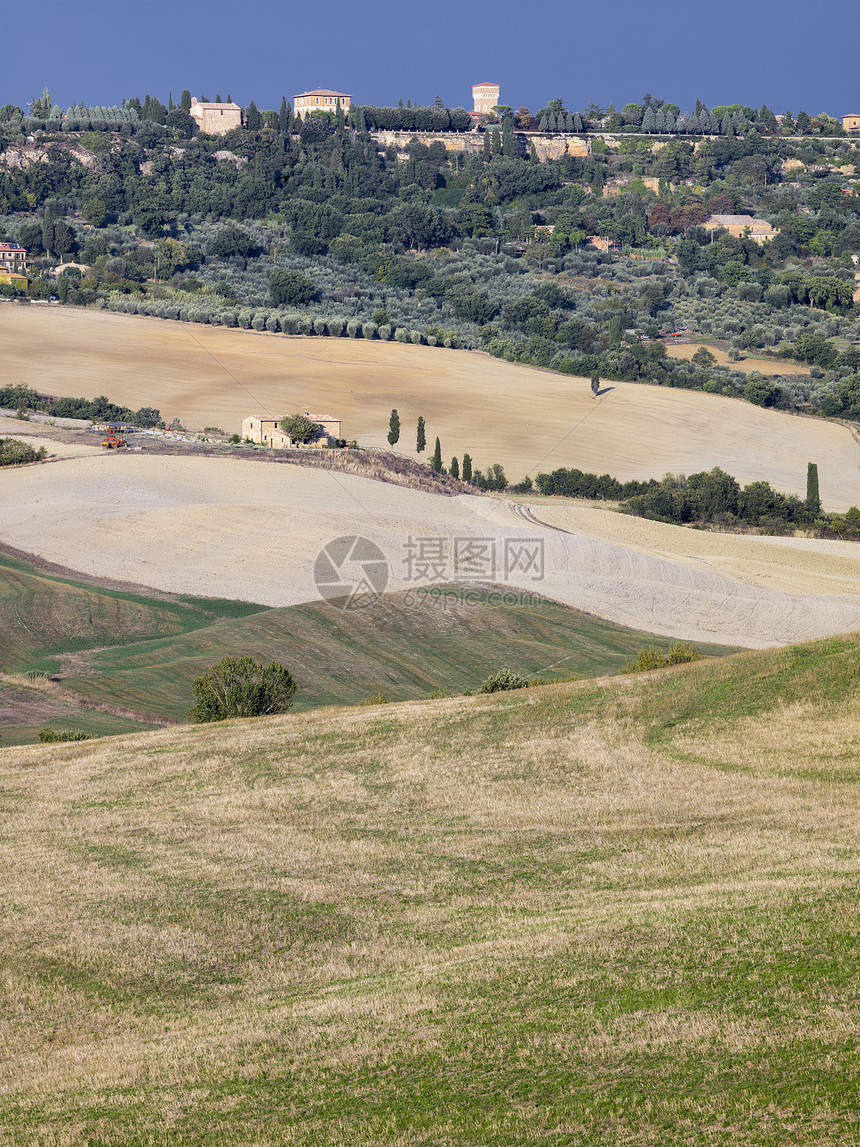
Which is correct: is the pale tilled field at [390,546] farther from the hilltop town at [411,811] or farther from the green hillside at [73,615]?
the green hillside at [73,615]

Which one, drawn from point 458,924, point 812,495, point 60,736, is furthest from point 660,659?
point 812,495

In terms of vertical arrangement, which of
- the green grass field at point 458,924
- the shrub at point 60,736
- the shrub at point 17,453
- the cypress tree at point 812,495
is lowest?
the shrub at point 60,736

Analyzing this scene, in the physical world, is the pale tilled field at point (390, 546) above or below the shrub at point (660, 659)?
above

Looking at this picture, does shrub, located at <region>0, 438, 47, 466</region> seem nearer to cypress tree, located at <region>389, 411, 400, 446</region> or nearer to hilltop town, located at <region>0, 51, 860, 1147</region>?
hilltop town, located at <region>0, 51, 860, 1147</region>

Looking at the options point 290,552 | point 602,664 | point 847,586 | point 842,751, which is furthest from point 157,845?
point 847,586

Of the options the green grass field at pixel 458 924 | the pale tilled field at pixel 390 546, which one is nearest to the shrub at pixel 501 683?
the green grass field at pixel 458 924

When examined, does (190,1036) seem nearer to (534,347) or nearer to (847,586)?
(847,586)

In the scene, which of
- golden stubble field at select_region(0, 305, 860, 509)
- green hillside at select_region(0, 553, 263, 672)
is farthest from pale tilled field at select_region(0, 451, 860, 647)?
golden stubble field at select_region(0, 305, 860, 509)

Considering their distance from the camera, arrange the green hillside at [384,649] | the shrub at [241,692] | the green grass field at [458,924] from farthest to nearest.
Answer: the green hillside at [384,649] < the shrub at [241,692] < the green grass field at [458,924]
